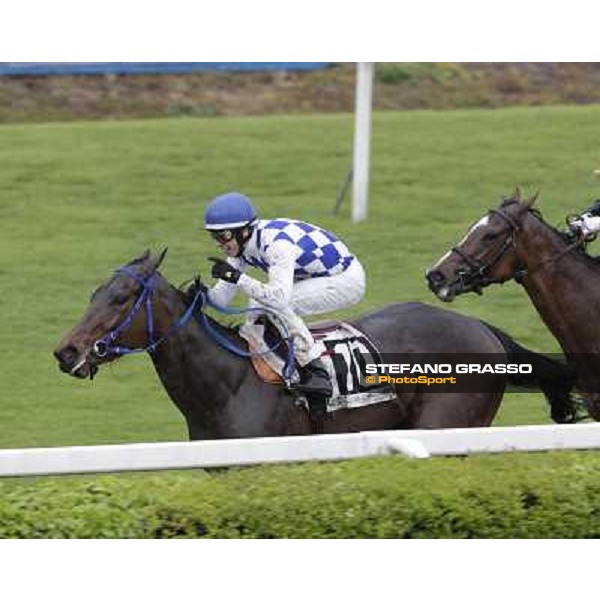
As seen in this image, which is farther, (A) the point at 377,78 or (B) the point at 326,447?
(A) the point at 377,78

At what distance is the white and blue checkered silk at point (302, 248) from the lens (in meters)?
7.73

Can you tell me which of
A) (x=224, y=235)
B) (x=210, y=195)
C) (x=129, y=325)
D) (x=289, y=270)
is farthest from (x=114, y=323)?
(x=210, y=195)

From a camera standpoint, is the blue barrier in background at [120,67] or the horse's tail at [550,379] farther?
the blue barrier in background at [120,67]

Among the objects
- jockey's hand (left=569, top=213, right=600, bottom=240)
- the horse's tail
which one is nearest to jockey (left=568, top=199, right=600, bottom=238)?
jockey's hand (left=569, top=213, right=600, bottom=240)

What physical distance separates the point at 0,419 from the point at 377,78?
28.1ft

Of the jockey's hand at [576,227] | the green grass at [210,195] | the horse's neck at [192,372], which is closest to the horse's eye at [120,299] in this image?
the horse's neck at [192,372]

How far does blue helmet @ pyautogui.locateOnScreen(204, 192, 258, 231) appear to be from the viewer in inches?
300

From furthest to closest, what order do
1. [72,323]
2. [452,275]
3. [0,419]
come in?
1. [72,323]
2. [0,419]
3. [452,275]

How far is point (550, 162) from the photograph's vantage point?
51.6 feet

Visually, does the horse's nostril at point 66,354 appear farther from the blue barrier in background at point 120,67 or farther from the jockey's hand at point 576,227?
the blue barrier in background at point 120,67

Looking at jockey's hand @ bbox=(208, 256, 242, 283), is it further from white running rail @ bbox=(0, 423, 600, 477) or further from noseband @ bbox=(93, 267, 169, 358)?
white running rail @ bbox=(0, 423, 600, 477)

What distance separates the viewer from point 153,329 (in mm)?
7562

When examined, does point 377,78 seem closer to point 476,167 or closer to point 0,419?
point 476,167

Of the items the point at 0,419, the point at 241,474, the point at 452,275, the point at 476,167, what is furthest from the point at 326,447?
the point at 476,167
